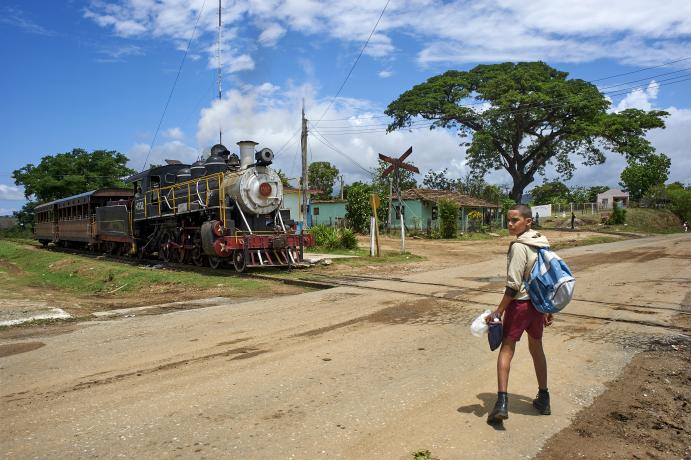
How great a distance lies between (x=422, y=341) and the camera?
6168mm

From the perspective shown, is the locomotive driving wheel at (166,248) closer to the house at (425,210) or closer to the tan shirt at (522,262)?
the tan shirt at (522,262)

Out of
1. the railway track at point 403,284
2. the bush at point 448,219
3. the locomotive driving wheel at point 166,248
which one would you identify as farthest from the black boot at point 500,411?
the bush at point 448,219

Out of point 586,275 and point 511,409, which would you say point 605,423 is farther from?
point 586,275

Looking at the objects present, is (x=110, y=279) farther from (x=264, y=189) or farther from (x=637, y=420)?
(x=637, y=420)

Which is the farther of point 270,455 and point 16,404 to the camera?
point 16,404

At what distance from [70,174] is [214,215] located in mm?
35147

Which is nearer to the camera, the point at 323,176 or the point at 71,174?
the point at 71,174

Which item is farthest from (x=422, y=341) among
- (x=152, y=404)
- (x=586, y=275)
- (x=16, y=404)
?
(x=586, y=275)

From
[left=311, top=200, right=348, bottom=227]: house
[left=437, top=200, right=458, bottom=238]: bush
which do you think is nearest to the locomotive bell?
[left=437, top=200, right=458, bottom=238]: bush

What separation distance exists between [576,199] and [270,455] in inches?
2880

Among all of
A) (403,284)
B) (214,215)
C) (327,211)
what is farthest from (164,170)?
(327,211)

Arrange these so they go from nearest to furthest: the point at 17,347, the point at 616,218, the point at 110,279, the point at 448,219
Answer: the point at 17,347
the point at 110,279
the point at 448,219
the point at 616,218

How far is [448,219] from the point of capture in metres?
32.2

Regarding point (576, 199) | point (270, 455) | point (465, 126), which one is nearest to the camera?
point (270, 455)
